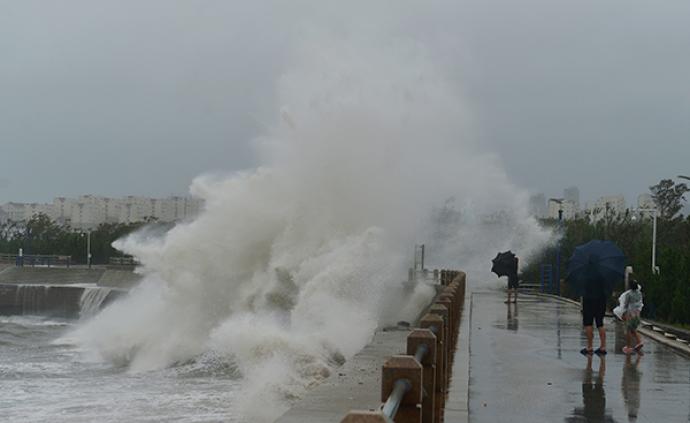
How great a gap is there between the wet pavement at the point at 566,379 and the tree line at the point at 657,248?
4.13m

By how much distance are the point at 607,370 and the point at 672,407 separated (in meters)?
2.64

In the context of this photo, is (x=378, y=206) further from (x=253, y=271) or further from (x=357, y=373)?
(x=357, y=373)

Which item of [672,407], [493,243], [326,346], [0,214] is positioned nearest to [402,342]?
[326,346]

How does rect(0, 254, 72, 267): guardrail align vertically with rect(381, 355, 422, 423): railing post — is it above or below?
below

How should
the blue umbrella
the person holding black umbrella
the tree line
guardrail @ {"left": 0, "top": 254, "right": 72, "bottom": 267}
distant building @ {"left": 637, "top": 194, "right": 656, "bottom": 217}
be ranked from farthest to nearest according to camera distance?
guardrail @ {"left": 0, "top": 254, "right": 72, "bottom": 267}, distant building @ {"left": 637, "top": 194, "right": 656, "bottom": 217}, the person holding black umbrella, the tree line, the blue umbrella

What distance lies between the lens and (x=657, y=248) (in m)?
30.3

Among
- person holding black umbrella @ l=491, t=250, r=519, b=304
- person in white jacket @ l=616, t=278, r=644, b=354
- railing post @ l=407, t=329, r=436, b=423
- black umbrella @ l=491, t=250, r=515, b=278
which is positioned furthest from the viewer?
black umbrella @ l=491, t=250, r=515, b=278

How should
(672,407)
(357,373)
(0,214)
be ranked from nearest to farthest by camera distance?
(672,407)
(357,373)
(0,214)

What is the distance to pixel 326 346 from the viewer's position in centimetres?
1775

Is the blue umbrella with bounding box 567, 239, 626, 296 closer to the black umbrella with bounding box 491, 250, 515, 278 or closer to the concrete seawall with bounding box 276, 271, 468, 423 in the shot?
the concrete seawall with bounding box 276, 271, 468, 423

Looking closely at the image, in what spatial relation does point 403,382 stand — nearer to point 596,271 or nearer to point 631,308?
point 596,271

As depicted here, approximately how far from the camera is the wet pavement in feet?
29.1

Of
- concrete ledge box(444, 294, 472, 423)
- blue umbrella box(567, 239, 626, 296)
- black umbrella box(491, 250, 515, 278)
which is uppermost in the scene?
blue umbrella box(567, 239, 626, 296)

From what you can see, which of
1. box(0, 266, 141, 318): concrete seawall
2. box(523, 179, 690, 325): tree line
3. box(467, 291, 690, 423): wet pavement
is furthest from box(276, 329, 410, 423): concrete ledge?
box(0, 266, 141, 318): concrete seawall
